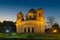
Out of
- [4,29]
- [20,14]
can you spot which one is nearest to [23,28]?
[20,14]

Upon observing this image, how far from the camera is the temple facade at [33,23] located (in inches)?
1887

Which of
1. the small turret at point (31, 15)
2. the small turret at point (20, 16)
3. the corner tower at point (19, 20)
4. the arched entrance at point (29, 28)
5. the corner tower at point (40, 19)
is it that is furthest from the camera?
the small turret at point (20, 16)

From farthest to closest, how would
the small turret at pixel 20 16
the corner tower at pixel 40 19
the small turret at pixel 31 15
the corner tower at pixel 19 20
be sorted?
the small turret at pixel 20 16
the small turret at pixel 31 15
the corner tower at pixel 19 20
the corner tower at pixel 40 19

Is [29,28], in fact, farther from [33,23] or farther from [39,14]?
[39,14]

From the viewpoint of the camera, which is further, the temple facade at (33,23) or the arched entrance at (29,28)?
the arched entrance at (29,28)

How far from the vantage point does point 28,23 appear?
4822 centimetres

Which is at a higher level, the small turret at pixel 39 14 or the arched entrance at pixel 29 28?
the small turret at pixel 39 14

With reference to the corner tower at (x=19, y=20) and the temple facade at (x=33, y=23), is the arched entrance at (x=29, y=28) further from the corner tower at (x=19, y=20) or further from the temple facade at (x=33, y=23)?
the corner tower at (x=19, y=20)

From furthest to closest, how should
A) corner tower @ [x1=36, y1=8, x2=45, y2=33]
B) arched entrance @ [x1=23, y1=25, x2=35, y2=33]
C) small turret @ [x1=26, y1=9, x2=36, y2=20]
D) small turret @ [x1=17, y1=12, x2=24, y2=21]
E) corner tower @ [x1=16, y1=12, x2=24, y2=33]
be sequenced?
1. small turret @ [x1=17, y1=12, x2=24, y2=21]
2. small turret @ [x1=26, y1=9, x2=36, y2=20]
3. corner tower @ [x1=16, y1=12, x2=24, y2=33]
4. arched entrance @ [x1=23, y1=25, x2=35, y2=33]
5. corner tower @ [x1=36, y1=8, x2=45, y2=33]

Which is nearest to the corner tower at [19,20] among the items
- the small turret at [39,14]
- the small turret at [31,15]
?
the small turret at [31,15]

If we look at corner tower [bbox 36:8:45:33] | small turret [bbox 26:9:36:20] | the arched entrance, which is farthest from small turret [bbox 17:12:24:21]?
corner tower [bbox 36:8:45:33]

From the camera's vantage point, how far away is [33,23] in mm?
48219

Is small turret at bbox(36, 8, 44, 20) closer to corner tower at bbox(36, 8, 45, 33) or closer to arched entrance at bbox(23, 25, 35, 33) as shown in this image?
corner tower at bbox(36, 8, 45, 33)

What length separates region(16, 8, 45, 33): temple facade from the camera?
47938mm
